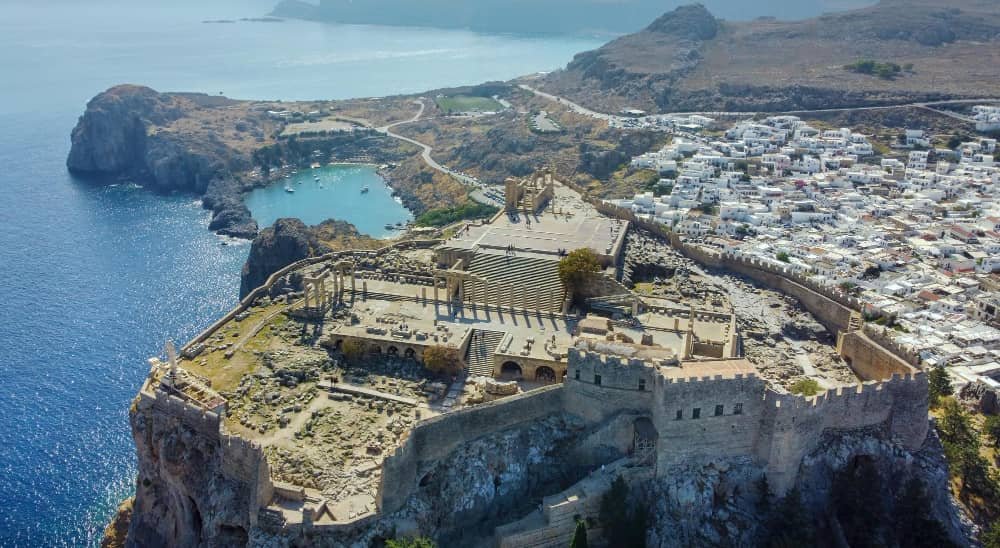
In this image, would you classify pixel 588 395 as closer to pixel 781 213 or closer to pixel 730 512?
pixel 730 512

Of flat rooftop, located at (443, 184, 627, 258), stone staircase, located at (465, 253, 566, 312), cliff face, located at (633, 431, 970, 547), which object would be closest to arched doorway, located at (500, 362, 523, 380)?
stone staircase, located at (465, 253, 566, 312)

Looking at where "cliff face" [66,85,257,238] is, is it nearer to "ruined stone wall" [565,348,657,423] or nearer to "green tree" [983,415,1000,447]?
"ruined stone wall" [565,348,657,423]

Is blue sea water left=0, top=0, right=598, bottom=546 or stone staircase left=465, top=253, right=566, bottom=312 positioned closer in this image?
stone staircase left=465, top=253, right=566, bottom=312

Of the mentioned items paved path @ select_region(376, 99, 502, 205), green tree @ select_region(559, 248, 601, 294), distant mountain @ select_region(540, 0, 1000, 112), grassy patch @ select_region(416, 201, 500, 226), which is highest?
distant mountain @ select_region(540, 0, 1000, 112)

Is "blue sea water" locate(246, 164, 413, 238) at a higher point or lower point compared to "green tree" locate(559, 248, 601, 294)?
lower

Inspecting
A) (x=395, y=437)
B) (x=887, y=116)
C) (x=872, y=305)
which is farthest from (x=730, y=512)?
(x=887, y=116)

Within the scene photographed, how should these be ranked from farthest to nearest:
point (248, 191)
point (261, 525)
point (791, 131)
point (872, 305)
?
point (248, 191) < point (791, 131) < point (872, 305) < point (261, 525)

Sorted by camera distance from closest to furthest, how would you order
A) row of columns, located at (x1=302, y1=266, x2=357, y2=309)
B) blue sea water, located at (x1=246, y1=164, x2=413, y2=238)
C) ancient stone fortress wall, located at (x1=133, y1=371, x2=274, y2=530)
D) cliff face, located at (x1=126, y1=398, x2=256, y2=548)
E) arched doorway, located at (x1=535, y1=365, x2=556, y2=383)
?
1. ancient stone fortress wall, located at (x1=133, y1=371, x2=274, y2=530)
2. cliff face, located at (x1=126, y1=398, x2=256, y2=548)
3. arched doorway, located at (x1=535, y1=365, x2=556, y2=383)
4. row of columns, located at (x1=302, y1=266, x2=357, y2=309)
5. blue sea water, located at (x1=246, y1=164, x2=413, y2=238)
